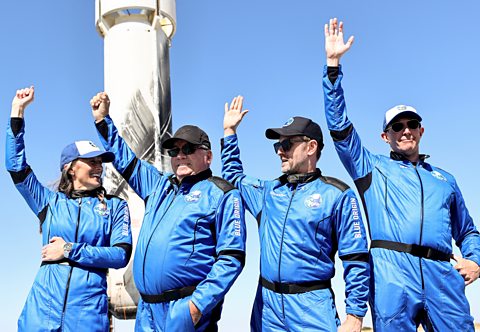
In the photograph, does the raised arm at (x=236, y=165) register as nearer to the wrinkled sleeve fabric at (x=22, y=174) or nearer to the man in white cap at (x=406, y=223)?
the man in white cap at (x=406, y=223)

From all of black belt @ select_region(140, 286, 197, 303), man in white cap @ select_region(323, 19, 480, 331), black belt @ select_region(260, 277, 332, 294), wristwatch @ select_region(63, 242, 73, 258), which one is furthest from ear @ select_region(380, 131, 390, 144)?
wristwatch @ select_region(63, 242, 73, 258)

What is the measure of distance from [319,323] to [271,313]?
1.30 feet

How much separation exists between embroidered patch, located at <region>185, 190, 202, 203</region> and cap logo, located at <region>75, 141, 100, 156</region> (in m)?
1.23

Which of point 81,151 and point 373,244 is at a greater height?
point 81,151

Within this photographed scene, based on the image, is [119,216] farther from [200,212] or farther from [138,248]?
[200,212]

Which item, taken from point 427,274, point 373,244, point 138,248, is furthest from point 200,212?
point 427,274

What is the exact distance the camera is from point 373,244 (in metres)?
4.95

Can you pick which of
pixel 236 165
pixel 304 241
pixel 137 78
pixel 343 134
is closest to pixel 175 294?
pixel 304 241

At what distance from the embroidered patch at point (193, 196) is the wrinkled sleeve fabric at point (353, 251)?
1083 mm

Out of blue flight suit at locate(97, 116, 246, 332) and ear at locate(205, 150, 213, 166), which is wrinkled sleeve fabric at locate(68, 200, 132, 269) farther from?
ear at locate(205, 150, 213, 166)

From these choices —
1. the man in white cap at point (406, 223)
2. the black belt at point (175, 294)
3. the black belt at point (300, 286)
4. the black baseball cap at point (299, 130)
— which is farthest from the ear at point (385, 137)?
the black belt at point (175, 294)

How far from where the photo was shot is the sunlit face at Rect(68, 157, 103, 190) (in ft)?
17.8

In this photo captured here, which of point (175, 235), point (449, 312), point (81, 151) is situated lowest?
point (449, 312)

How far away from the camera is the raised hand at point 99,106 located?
5.59m
